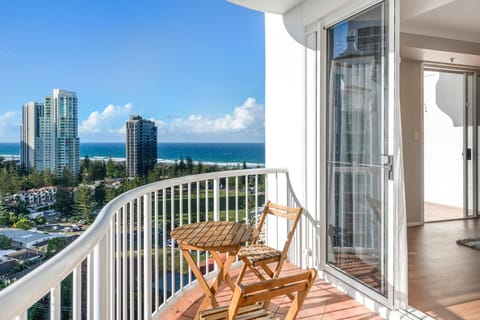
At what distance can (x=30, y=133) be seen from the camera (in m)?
13.6

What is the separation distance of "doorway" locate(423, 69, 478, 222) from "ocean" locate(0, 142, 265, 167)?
7843mm

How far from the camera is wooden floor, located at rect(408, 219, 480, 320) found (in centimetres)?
250

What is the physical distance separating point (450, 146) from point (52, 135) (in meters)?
12.9

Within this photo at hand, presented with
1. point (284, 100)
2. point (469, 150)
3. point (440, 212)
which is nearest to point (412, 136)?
point (469, 150)

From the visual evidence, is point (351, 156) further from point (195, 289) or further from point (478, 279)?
point (195, 289)

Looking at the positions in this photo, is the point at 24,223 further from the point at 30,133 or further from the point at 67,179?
the point at 30,133

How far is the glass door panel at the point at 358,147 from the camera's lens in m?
2.55

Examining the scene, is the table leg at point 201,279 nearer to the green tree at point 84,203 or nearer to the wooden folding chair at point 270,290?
the wooden folding chair at point 270,290

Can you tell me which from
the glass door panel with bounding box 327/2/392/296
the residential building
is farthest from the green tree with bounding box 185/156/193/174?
the glass door panel with bounding box 327/2/392/296

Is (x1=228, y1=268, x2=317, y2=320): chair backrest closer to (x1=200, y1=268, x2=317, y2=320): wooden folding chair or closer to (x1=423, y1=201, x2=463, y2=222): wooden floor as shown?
(x1=200, y1=268, x2=317, y2=320): wooden folding chair

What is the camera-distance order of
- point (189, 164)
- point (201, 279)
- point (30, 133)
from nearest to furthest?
point (201, 279), point (30, 133), point (189, 164)

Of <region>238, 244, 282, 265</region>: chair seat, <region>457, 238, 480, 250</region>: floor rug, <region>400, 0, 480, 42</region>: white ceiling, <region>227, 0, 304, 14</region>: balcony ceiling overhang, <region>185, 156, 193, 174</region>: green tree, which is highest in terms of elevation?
<region>400, 0, 480, 42</region>: white ceiling

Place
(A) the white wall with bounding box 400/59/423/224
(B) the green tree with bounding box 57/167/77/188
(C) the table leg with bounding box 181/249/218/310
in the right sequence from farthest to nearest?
1. (B) the green tree with bounding box 57/167/77/188
2. (A) the white wall with bounding box 400/59/423/224
3. (C) the table leg with bounding box 181/249/218/310

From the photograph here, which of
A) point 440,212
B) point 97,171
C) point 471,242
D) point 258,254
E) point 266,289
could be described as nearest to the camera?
point 266,289
